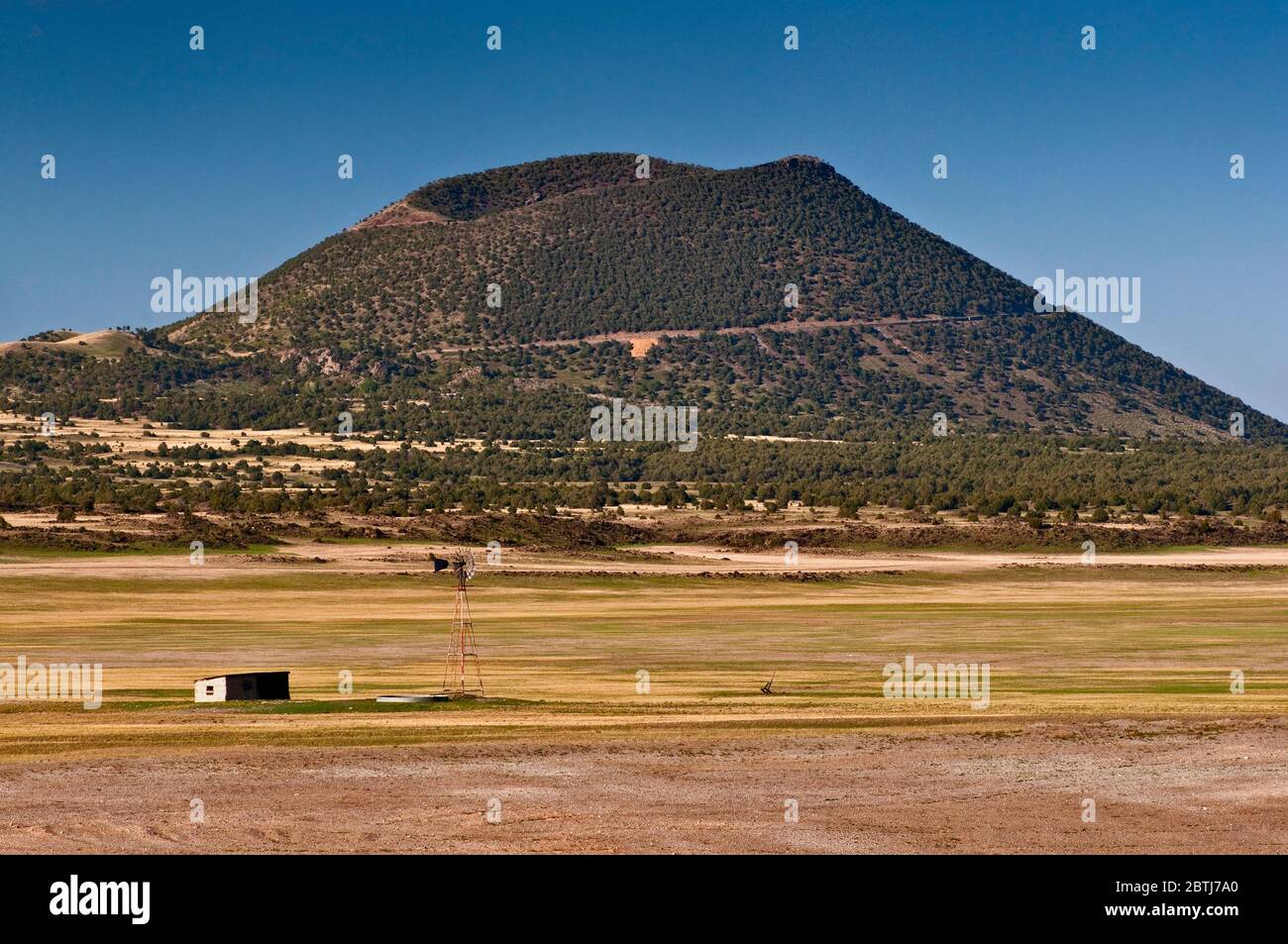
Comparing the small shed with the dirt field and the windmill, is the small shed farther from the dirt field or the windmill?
the windmill

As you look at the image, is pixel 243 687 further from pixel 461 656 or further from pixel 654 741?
pixel 654 741

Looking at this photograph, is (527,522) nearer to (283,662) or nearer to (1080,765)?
(283,662)

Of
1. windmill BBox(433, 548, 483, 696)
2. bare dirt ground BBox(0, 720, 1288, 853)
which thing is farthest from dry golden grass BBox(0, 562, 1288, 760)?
bare dirt ground BBox(0, 720, 1288, 853)

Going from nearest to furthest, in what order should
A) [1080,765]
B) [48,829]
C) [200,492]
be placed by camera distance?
[48,829], [1080,765], [200,492]

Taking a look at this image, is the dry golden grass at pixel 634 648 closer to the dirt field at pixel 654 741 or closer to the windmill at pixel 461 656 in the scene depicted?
the dirt field at pixel 654 741

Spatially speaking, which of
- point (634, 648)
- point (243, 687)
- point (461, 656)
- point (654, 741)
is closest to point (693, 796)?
point (654, 741)
